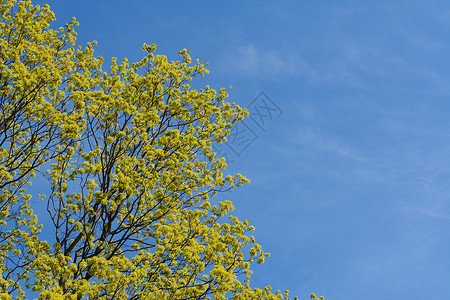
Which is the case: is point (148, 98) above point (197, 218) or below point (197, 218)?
above

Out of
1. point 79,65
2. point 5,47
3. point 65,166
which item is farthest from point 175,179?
point 5,47

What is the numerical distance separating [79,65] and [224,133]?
683 cm

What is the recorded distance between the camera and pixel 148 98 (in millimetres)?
15602

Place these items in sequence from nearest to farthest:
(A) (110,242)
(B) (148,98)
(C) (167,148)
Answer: (A) (110,242) → (C) (167,148) → (B) (148,98)

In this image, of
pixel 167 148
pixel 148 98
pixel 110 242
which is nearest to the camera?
pixel 110 242

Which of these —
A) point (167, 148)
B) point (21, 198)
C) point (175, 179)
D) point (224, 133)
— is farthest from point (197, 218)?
point (21, 198)

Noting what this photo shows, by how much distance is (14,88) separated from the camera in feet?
47.5

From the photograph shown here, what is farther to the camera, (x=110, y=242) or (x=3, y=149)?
(x=3, y=149)

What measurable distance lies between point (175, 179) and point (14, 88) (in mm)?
6985

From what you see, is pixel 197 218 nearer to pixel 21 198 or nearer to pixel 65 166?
pixel 65 166

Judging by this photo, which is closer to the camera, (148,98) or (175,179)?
(175,179)

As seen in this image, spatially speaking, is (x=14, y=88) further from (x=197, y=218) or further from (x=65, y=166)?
(x=197, y=218)

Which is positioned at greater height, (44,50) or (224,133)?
(44,50)

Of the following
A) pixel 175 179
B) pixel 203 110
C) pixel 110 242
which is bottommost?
pixel 110 242
